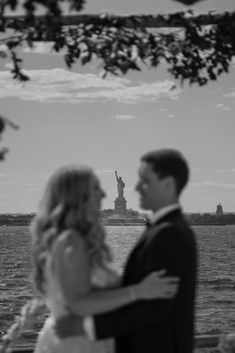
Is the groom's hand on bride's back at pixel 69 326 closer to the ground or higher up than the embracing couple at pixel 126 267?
closer to the ground

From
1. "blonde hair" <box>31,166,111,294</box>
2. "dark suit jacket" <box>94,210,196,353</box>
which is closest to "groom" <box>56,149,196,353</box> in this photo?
"dark suit jacket" <box>94,210,196,353</box>

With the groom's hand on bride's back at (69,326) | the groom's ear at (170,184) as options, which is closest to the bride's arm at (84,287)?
the groom's hand on bride's back at (69,326)

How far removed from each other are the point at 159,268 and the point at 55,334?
733mm

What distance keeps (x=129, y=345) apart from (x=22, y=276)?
6167 cm

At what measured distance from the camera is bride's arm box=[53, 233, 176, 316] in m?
3.81

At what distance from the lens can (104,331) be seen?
3879 millimetres

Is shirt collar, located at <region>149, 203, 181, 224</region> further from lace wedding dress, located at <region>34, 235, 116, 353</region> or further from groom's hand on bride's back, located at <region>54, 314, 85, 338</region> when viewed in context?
groom's hand on bride's back, located at <region>54, 314, 85, 338</region>

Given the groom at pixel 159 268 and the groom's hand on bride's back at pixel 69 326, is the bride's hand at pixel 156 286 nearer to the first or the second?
the groom at pixel 159 268

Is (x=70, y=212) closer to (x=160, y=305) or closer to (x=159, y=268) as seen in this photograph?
(x=159, y=268)

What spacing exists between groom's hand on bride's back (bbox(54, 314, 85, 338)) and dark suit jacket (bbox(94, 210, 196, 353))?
169mm

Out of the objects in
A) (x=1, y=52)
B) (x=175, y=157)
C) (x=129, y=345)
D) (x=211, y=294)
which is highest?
(x=1, y=52)

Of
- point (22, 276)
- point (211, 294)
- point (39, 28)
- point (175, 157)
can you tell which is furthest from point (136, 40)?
point (22, 276)

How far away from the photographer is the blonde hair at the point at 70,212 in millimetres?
3852

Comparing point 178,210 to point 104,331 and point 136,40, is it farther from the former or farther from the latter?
point 136,40
